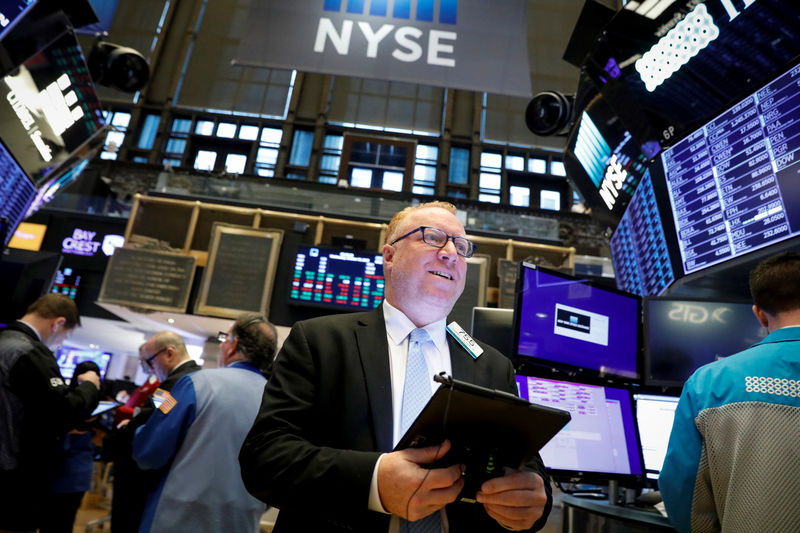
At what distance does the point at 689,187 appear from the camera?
2699 millimetres

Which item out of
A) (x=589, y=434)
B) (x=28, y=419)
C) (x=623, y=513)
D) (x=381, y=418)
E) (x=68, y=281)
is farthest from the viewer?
(x=68, y=281)

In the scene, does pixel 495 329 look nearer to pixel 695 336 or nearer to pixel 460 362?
pixel 695 336

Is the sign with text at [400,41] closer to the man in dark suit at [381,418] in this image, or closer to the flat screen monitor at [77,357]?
the man in dark suit at [381,418]

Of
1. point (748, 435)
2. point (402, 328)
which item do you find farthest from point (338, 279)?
point (748, 435)

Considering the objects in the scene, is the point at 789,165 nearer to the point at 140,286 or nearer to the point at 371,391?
the point at 371,391

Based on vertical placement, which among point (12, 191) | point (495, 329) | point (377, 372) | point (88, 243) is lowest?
point (377, 372)

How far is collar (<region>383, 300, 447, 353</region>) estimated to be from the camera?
147cm

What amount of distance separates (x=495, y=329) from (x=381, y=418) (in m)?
1.67

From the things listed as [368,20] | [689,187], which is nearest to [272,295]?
[368,20]

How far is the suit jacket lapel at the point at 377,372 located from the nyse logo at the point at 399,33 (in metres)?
2.30

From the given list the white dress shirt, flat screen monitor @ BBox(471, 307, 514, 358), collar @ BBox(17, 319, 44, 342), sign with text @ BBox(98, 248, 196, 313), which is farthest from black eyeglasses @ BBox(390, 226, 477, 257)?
sign with text @ BBox(98, 248, 196, 313)

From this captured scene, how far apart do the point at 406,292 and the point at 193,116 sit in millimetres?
16727

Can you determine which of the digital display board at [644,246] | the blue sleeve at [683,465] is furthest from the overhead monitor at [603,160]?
the blue sleeve at [683,465]

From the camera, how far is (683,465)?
1.56 meters
